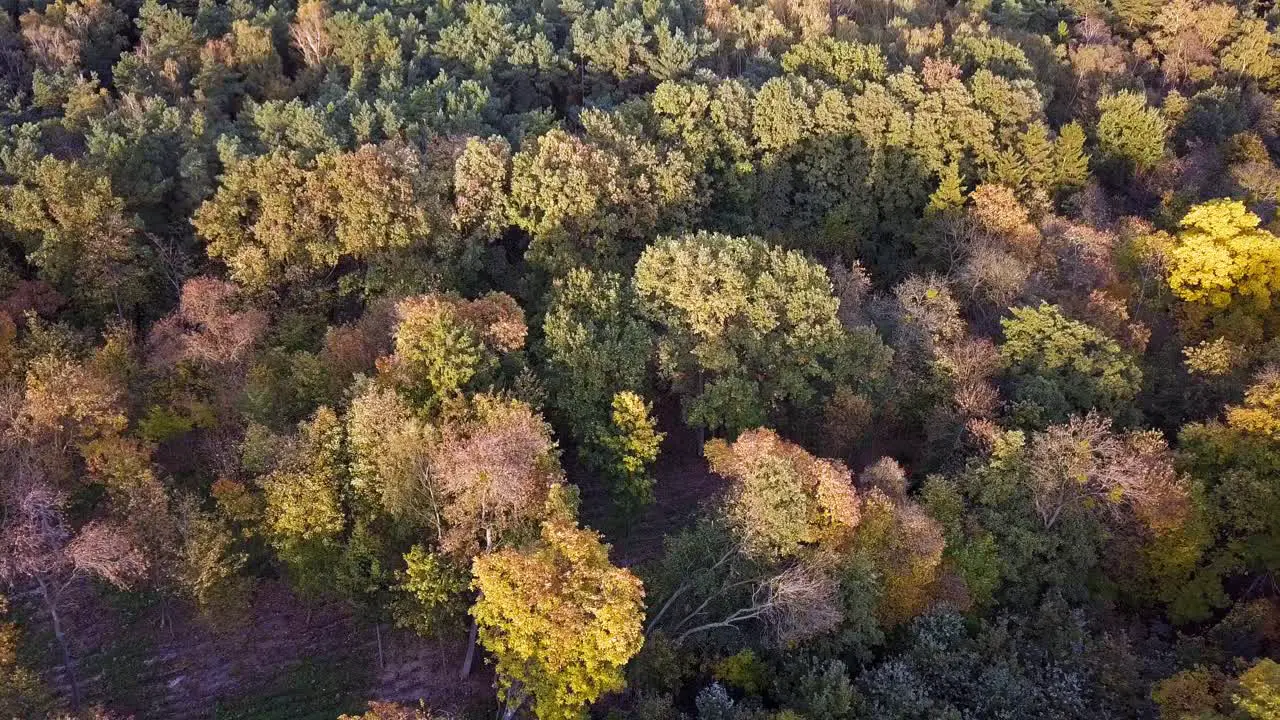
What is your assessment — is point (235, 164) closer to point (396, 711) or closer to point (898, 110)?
point (396, 711)

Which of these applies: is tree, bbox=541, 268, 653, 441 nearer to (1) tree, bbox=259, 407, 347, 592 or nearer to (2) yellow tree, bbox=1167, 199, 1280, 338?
(1) tree, bbox=259, 407, 347, 592

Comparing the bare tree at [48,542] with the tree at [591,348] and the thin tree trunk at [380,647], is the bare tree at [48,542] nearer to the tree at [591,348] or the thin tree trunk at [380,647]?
the thin tree trunk at [380,647]

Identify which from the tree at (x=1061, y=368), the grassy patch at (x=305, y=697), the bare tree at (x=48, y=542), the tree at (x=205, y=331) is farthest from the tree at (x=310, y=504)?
the tree at (x=1061, y=368)

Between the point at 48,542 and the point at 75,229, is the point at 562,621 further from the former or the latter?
the point at 75,229

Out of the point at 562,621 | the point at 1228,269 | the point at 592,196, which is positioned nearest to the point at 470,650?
the point at 562,621

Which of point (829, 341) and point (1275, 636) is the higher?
point (829, 341)

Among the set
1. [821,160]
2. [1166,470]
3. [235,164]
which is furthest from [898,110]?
[235,164]
